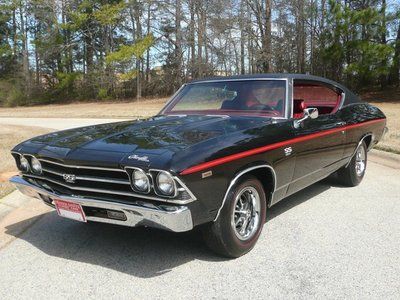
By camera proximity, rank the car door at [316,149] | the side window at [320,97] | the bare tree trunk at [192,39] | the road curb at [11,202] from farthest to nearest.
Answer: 1. the bare tree trunk at [192,39]
2. the side window at [320,97]
3. the road curb at [11,202]
4. the car door at [316,149]

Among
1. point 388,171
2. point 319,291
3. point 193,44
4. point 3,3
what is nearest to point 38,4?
point 3,3

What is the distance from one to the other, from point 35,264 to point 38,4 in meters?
41.9

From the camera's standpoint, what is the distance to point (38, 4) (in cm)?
4106

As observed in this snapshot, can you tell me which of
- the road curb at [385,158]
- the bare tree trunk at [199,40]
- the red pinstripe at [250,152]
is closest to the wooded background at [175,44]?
the bare tree trunk at [199,40]

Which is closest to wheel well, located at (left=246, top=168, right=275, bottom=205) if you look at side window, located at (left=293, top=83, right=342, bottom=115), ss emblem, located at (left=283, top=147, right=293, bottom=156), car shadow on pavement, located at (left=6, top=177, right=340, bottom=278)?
ss emblem, located at (left=283, top=147, right=293, bottom=156)

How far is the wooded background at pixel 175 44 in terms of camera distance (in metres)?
27.1

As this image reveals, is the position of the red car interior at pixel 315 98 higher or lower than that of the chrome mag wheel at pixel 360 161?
higher

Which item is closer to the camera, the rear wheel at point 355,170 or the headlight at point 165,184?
the headlight at point 165,184

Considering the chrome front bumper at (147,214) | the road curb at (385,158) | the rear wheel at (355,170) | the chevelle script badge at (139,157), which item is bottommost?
the road curb at (385,158)

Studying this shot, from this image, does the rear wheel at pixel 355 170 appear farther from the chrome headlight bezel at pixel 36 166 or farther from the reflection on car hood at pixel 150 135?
the chrome headlight bezel at pixel 36 166

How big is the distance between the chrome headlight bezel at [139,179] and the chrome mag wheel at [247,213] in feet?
2.94

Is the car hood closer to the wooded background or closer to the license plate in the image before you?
the license plate

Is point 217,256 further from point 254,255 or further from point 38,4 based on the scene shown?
point 38,4

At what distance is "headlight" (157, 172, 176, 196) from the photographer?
3.38 metres
